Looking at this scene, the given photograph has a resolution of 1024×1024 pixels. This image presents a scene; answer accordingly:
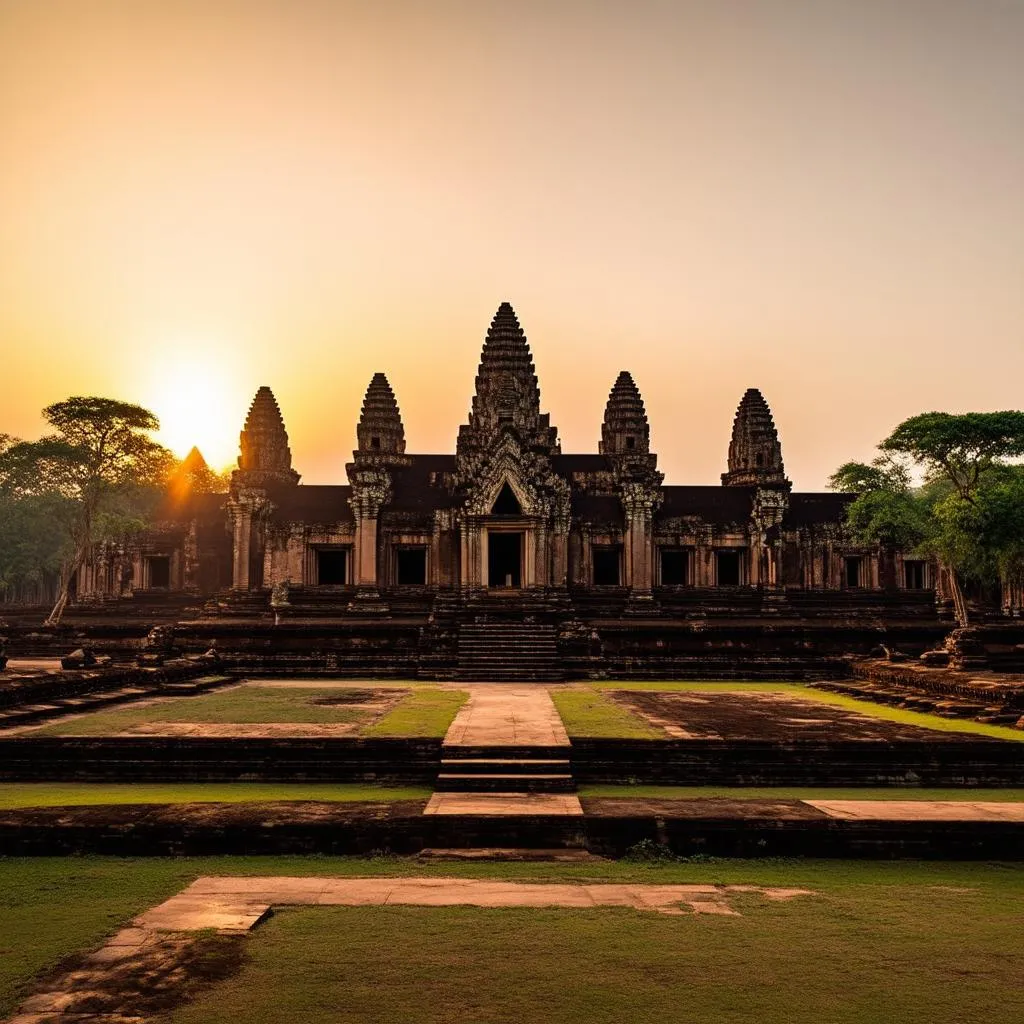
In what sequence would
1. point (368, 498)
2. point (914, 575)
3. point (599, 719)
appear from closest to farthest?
point (599, 719), point (368, 498), point (914, 575)

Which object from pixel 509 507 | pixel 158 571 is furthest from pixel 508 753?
pixel 158 571

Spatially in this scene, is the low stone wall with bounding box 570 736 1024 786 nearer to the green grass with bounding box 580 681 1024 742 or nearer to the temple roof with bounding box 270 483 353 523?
the green grass with bounding box 580 681 1024 742

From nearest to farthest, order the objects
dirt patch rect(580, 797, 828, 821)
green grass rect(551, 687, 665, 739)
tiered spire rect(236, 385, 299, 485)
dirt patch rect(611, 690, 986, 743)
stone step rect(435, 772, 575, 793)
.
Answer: dirt patch rect(580, 797, 828, 821)
stone step rect(435, 772, 575, 793)
dirt patch rect(611, 690, 986, 743)
green grass rect(551, 687, 665, 739)
tiered spire rect(236, 385, 299, 485)

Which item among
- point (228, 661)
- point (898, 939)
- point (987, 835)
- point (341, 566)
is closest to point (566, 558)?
point (341, 566)

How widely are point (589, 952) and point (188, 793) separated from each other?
717 cm

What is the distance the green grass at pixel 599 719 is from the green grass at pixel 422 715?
203 centimetres

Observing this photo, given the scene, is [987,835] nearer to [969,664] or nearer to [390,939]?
[390,939]

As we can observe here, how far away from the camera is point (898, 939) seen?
22.5ft

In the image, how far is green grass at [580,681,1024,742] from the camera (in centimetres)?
1602

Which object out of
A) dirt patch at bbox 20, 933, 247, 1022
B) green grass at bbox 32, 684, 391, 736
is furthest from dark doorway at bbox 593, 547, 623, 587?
dirt patch at bbox 20, 933, 247, 1022

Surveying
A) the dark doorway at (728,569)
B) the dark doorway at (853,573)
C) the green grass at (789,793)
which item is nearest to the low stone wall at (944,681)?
the green grass at (789,793)

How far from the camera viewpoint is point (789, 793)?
39.8ft

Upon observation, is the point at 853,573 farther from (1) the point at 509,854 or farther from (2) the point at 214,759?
(1) the point at 509,854

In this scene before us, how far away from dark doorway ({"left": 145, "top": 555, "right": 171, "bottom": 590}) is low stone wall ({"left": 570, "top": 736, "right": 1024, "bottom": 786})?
38913mm
